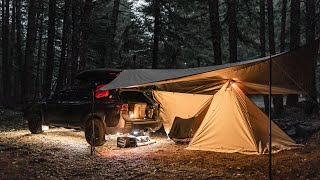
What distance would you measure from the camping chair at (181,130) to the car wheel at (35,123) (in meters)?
4.55

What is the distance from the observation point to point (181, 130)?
33.5ft

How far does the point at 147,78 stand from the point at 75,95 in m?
3.56

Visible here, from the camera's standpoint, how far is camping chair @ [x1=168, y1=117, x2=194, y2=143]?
10117mm

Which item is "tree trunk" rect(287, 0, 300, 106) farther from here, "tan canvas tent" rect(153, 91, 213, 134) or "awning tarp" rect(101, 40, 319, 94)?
"awning tarp" rect(101, 40, 319, 94)

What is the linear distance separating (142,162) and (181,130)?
10.1ft

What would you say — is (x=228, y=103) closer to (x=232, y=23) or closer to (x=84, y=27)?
(x=232, y=23)

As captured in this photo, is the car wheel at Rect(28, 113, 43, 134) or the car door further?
the car wheel at Rect(28, 113, 43, 134)

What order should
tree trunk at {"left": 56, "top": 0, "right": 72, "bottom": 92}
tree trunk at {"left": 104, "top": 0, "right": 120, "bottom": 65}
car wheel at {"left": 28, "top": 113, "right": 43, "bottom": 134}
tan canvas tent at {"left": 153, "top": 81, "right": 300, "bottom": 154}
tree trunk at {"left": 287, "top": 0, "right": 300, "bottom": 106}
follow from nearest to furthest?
tan canvas tent at {"left": 153, "top": 81, "right": 300, "bottom": 154} < car wheel at {"left": 28, "top": 113, "right": 43, "bottom": 134} < tree trunk at {"left": 287, "top": 0, "right": 300, "bottom": 106} < tree trunk at {"left": 56, "top": 0, "right": 72, "bottom": 92} < tree trunk at {"left": 104, "top": 0, "right": 120, "bottom": 65}

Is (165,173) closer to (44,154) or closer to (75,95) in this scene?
(44,154)

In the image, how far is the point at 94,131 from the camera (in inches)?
365

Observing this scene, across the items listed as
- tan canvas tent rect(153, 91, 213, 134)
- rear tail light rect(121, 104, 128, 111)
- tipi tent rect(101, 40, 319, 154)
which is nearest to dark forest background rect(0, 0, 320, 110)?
tan canvas tent rect(153, 91, 213, 134)

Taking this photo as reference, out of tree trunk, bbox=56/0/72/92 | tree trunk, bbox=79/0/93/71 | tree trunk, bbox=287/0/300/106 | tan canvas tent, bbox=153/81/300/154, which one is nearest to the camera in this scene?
tan canvas tent, bbox=153/81/300/154

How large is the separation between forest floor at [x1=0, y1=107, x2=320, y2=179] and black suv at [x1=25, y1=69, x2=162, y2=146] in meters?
0.55

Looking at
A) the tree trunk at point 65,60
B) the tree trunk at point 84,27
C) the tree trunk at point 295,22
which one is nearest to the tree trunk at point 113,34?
the tree trunk at point 65,60
